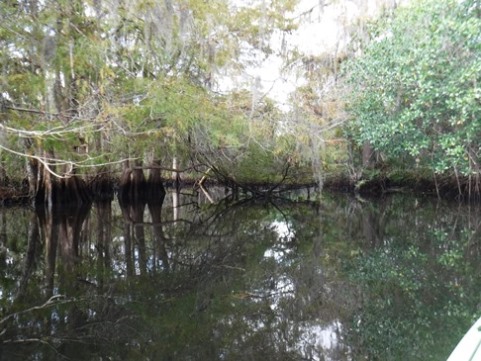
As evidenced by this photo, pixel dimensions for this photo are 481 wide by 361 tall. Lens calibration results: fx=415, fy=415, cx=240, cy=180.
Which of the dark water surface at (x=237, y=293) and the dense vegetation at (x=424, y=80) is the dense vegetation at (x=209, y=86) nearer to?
the dense vegetation at (x=424, y=80)

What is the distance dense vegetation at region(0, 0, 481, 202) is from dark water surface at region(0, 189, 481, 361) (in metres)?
1.31

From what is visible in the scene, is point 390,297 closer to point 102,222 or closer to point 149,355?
point 149,355

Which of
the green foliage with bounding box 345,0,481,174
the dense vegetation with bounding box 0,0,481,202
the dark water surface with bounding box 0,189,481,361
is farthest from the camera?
the green foliage with bounding box 345,0,481,174

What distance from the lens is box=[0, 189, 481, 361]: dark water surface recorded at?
2.83 metres

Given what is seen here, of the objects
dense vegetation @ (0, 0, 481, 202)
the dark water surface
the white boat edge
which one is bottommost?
the dark water surface

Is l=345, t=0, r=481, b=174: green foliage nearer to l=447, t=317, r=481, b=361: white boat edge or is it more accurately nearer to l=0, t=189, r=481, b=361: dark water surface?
l=0, t=189, r=481, b=361: dark water surface

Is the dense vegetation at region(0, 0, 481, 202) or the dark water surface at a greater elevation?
the dense vegetation at region(0, 0, 481, 202)

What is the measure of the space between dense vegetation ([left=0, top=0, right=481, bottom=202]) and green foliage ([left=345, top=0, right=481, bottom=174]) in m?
0.03

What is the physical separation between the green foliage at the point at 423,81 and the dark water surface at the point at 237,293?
228 centimetres

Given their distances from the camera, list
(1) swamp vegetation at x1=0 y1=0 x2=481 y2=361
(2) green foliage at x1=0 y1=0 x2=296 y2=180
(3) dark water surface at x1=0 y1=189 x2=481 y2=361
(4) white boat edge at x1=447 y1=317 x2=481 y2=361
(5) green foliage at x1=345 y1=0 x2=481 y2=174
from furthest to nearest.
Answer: (5) green foliage at x1=345 y1=0 x2=481 y2=174 → (2) green foliage at x1=0 y1=0 x2=296 y2=180 → (1) swamp vegetation at x1=0 y1=0 x2=481 y2=361 → (3) dark water surface at x1=0 y1=189 x2=481 y2=361 → (4) white boat edge at x1=447 y1=317 x2=481 y2=361

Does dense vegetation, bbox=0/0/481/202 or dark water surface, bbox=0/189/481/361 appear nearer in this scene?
dark water surface, bbox=0/189/481/361

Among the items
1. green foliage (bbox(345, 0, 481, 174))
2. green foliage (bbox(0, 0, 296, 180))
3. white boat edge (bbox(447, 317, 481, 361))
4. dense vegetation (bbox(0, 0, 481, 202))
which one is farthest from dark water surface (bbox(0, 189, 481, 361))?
green foliage (bbox(345, 0, 481, 174))

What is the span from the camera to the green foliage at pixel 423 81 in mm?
7668

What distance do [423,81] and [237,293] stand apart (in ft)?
20.5
